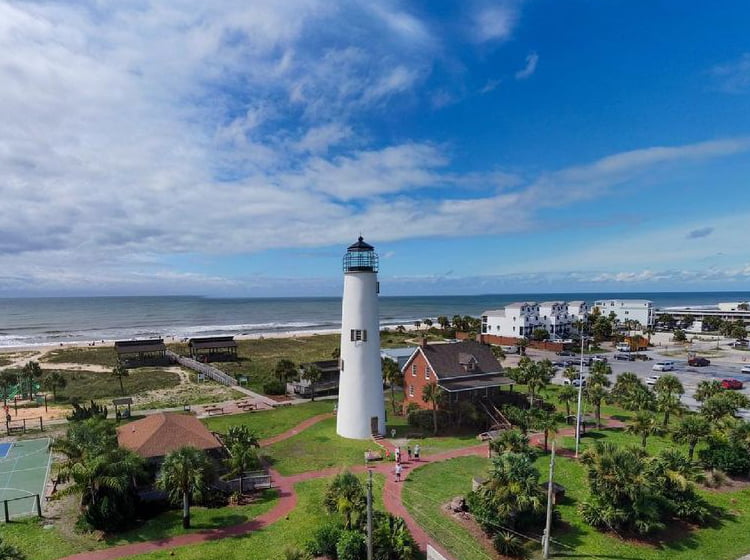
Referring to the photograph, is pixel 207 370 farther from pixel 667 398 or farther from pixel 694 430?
→ pixel 694 430

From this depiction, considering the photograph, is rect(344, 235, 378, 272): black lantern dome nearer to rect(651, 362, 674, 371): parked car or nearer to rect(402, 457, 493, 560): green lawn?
rect(402, 457, 493, 560): green lawn

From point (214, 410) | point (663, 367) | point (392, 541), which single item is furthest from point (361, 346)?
point (663, 367)

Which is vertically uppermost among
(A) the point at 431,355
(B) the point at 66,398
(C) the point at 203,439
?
(A) the point at 431,355

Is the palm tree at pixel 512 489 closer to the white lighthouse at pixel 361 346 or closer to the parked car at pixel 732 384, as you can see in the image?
the white lighthouse at pixel 361 346

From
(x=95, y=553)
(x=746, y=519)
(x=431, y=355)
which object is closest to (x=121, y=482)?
(x=95, y=553)

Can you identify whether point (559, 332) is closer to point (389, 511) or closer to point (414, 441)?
point (414, 441)

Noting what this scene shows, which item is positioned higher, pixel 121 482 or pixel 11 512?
pixel 121 482

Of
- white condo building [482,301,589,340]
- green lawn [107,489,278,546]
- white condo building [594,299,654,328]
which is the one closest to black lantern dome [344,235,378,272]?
green lawn [107,489,278,546]
